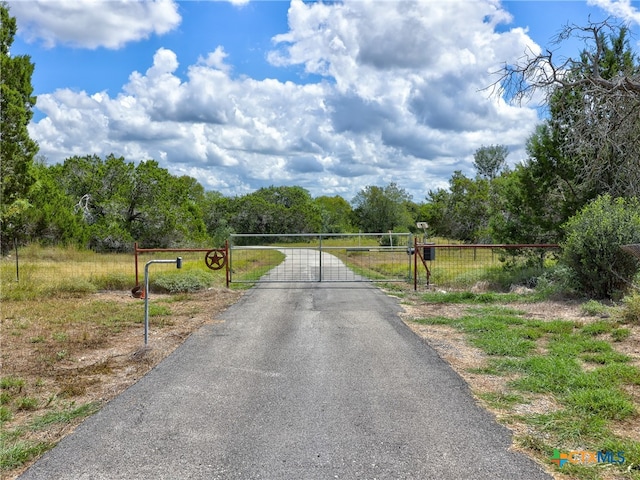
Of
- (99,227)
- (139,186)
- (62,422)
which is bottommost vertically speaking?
(62,422)

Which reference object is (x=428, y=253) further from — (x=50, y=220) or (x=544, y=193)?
(x=50, y=220)


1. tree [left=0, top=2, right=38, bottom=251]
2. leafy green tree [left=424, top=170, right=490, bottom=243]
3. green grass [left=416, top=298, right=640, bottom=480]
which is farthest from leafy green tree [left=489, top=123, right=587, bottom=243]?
leafy green tree [left=424, top=170, right=490, bottom=243]

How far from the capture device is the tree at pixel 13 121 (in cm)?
1434

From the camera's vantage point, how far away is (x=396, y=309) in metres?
11.0

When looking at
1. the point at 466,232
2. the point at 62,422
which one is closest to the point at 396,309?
the point at 62,422

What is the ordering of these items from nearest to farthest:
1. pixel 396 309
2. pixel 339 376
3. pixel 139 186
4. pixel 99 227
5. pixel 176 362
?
pixel 339 376 → pixel 176 362 → pixel 396 309 → pixel 99 227 → pixel 139 186

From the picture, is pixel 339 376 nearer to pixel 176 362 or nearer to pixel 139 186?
→ pixel 176 362

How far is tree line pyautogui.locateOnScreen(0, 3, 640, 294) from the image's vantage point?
9.71 m

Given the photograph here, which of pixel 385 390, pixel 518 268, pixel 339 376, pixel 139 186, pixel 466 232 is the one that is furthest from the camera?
pixel 466 232

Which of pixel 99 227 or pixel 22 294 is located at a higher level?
pixel 99 227

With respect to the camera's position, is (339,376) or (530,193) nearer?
(339,376)

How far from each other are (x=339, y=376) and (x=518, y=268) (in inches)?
437

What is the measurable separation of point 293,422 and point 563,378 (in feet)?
10.4

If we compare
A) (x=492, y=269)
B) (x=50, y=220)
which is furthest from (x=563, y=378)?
(x=50, y=220)
